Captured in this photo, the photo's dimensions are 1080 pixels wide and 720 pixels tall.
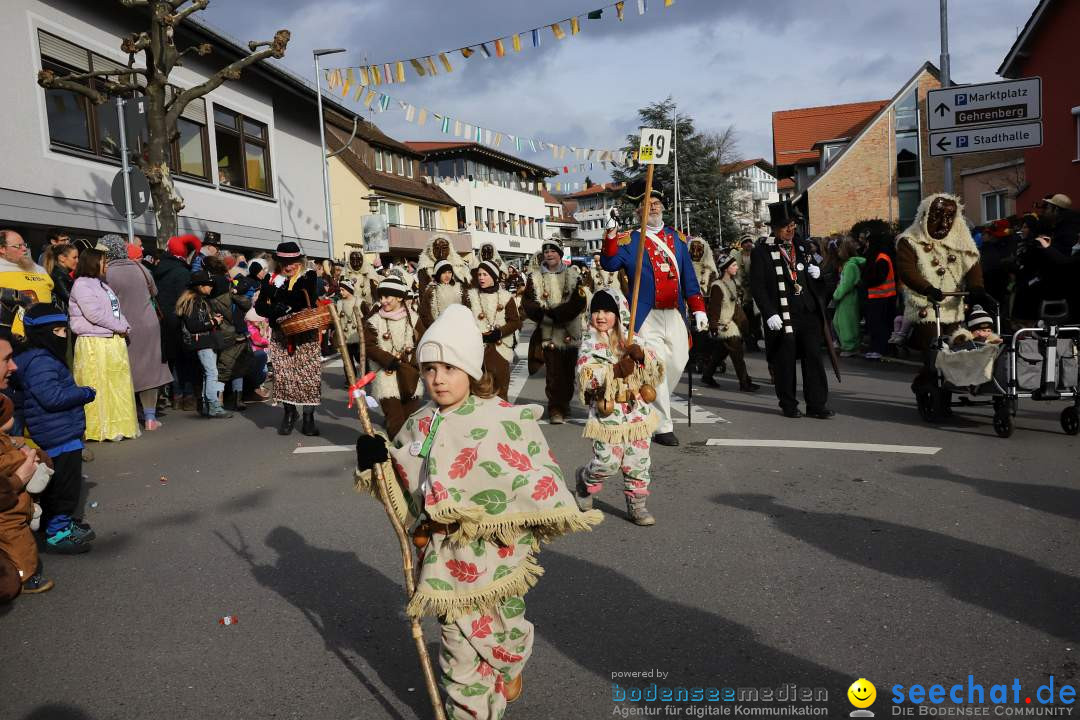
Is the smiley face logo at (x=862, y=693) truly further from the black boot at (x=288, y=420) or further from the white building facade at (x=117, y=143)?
the white building facade at (x=117, y=143)

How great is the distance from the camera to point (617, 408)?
5340 millimetres

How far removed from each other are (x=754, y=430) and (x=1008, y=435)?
212cm

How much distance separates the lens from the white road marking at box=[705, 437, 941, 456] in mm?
6988

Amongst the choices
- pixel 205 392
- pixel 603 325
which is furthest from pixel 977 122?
pixel 205 392

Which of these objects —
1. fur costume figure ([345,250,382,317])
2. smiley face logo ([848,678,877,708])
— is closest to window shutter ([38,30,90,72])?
fur costume figure ([345,250,382,317])

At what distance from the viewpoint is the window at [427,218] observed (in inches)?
1969

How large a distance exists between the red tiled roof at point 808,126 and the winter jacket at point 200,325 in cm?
4981

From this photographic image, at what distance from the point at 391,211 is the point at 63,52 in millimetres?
30215

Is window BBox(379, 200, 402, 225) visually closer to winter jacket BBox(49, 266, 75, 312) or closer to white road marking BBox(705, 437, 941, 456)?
winter jacket BBox(49, 266, 75, 312)

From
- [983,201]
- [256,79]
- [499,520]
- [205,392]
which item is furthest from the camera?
[983,201]

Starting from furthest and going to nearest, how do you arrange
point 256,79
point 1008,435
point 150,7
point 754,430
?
1. point 256,79
2. point 150,7
3. point 754,430
4. point 1008,435

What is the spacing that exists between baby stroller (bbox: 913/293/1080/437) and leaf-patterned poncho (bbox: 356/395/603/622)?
18.1 ft

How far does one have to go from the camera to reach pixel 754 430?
8.15 metres

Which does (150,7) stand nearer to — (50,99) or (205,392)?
(50,99)
